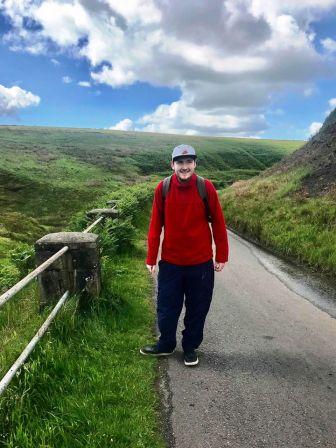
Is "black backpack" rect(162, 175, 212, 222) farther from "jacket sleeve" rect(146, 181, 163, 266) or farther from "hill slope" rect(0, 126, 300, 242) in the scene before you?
"hill slope" rect(0, 126, 300, 242)

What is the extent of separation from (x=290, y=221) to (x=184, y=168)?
40.8ft

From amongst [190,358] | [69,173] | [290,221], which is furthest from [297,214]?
[69,173]

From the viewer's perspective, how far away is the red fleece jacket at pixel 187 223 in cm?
584

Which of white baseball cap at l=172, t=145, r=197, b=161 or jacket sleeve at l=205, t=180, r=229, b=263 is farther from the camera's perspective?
jacket sleeve at l=205, t=180, r=229, b=263

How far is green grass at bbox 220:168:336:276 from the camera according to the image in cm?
1348

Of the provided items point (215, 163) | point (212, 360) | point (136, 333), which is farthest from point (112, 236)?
point (215, 163)

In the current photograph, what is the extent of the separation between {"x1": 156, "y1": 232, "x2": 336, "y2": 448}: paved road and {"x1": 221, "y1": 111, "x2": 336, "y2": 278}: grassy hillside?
173 inches

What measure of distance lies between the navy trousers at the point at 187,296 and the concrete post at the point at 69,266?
1245mm

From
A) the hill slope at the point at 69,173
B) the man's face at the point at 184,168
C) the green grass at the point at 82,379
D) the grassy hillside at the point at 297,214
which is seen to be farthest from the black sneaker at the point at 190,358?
the hill slope at the point at 69,173

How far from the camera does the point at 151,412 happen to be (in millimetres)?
4910

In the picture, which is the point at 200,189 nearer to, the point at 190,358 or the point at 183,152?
the point at 183,152

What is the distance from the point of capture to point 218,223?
6.05 meters

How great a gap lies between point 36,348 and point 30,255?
466 cm

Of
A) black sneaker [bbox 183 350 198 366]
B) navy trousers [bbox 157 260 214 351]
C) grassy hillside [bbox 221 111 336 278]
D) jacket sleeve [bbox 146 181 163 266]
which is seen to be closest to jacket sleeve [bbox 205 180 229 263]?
navy trousers [bbox 157 260 214 351]
